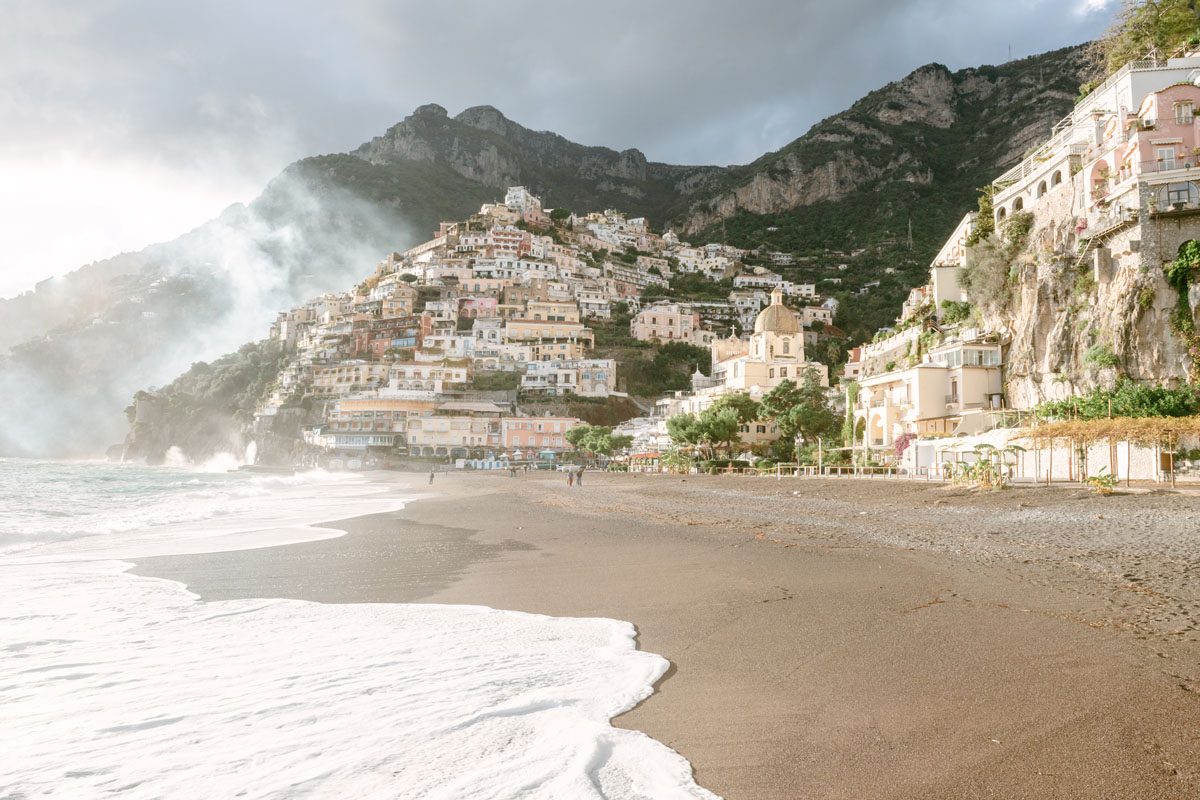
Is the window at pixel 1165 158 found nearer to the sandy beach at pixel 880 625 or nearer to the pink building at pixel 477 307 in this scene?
the sandy beach at pixel 880 625

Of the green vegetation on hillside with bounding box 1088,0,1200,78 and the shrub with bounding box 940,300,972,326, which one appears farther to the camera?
the shrub with bounding box 940,300,972,326

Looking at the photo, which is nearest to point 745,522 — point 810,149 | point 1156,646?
point 1156,646

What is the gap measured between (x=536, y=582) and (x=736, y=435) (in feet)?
131

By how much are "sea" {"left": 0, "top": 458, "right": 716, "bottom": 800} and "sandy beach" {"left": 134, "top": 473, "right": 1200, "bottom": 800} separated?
47 centimetres

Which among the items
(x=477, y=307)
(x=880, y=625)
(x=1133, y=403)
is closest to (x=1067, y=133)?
(x=1133, y=403)

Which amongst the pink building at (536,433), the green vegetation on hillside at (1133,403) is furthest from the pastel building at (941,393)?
the pink building at (536,433)

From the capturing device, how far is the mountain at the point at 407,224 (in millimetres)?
135000

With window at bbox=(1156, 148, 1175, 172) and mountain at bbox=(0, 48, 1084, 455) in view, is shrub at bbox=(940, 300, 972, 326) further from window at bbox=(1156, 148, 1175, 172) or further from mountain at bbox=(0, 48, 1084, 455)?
mountain at bbox=(0, 48, 1084, 455)

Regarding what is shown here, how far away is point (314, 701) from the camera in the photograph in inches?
164

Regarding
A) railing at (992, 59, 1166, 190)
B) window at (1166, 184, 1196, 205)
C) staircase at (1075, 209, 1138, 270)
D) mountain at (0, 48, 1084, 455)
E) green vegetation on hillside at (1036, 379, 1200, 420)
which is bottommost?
green vegetation on hillside at (1036, 379, 1200, 420)

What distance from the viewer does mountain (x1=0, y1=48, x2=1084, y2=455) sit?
443 ft

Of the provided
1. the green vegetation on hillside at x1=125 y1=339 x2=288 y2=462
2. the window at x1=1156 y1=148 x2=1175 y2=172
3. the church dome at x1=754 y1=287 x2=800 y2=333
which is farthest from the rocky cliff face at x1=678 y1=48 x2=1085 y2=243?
the window at x1=1156 y1=148 x2=1175 y2=172

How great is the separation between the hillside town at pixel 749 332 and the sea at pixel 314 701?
2068cm

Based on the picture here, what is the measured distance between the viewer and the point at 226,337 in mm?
171750
